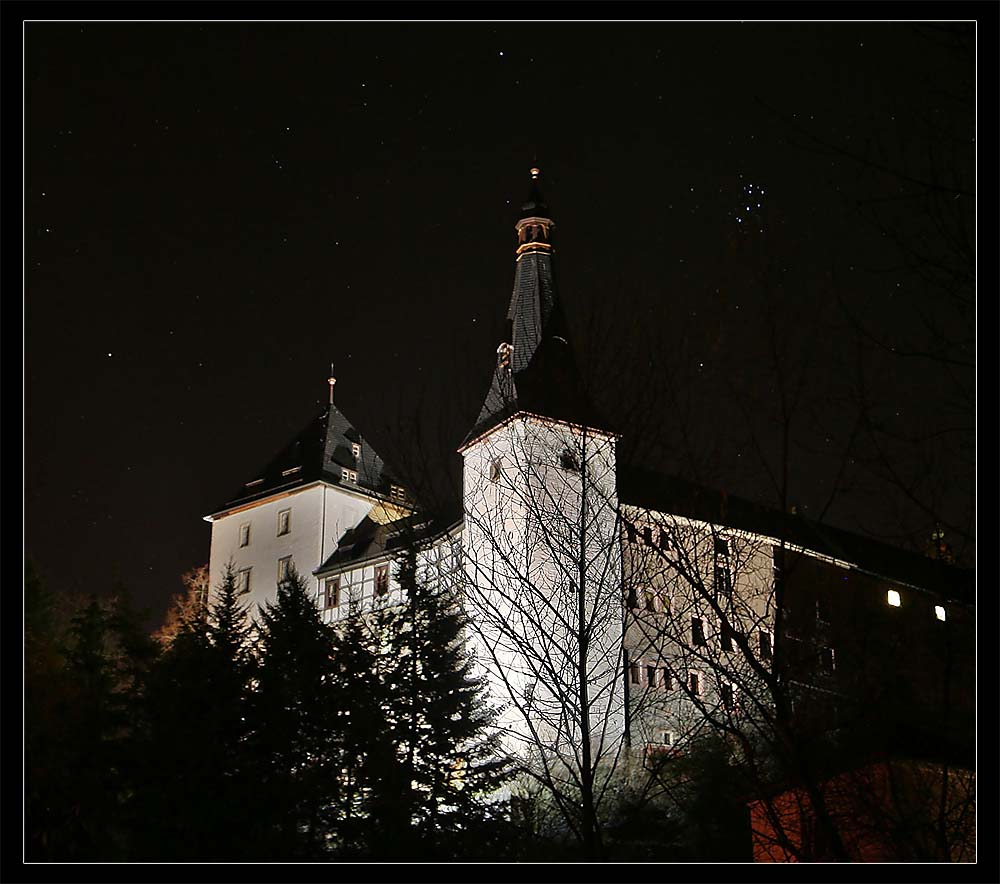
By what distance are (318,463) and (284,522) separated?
2914 mm

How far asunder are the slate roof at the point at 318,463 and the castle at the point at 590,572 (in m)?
0.13

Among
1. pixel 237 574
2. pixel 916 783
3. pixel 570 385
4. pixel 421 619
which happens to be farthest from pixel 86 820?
pixel 237 574

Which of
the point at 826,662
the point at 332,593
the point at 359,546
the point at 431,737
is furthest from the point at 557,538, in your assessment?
the point at 359,546

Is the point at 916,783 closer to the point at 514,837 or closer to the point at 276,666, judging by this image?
the point at 514,837

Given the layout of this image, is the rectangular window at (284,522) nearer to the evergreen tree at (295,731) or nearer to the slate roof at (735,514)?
the evergreen tree at (295,731)

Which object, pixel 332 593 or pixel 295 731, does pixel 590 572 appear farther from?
pixel 332 593

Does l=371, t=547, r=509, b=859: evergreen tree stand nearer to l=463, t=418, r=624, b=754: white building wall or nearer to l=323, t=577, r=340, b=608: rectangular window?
l=463, t=418, r=624, b=754: white building wall

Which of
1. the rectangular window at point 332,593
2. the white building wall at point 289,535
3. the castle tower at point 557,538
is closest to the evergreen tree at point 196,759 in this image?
the castle tower at point 557,538

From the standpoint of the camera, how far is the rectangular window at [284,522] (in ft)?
168

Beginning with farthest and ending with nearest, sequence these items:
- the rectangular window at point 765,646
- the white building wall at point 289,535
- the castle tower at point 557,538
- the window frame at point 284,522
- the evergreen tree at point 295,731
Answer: the window frame at point 284,522, the white building wall at point 289,535, the evergreen tree at point 295,731, the castle tower at point 557,538, the rectangular window at point 765,646

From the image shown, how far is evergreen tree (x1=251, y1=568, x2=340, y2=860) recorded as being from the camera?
2027 centimetres

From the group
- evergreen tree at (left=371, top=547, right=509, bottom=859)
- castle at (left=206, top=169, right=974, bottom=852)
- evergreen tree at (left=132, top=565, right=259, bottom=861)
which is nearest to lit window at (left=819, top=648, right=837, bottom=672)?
castle at (left=206, top=169, right=974, bottom=852)

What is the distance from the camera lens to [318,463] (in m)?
52.4

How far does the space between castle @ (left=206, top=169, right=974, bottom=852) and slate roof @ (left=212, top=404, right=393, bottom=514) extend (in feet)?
0.41
